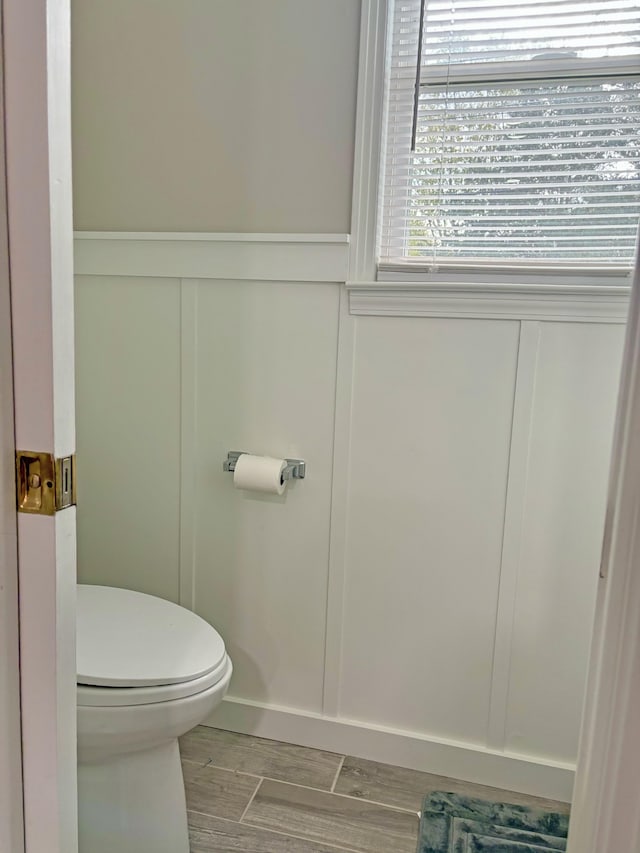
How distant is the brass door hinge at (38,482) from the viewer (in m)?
0.69

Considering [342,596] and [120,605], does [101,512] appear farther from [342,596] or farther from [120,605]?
[342,596]

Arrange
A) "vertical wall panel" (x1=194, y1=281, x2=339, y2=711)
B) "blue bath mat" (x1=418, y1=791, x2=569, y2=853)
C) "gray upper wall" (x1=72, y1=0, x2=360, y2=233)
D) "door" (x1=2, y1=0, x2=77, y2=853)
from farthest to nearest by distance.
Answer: "vertical wall panel" (x1=194, y1=281, x2=339, y2=711)
"gray upper wall" (x1=72, y1=0, x2=360, y2=233)
"blue bath mat" (x1=418, y1=791, x2=569, y2=853)
"door" (x1=2, y1=0, x2=77, y2=853)

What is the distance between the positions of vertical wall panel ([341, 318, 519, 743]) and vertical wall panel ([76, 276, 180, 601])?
543 mm

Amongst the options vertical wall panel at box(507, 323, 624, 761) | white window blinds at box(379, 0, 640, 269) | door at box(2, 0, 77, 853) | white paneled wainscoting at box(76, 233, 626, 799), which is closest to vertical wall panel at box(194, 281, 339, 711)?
white paneled wainscoting at box(76, 233, 626, 799)

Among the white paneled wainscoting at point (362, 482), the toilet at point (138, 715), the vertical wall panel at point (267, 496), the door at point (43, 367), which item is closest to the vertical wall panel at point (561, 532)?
the white paneled wainscoting at point (362, 482)

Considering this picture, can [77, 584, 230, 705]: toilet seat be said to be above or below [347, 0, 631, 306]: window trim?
below

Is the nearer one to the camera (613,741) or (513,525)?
(613,741)

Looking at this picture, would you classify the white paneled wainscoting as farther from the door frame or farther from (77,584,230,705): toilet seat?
the door frame

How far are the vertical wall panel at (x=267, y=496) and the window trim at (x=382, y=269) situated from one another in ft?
0.43

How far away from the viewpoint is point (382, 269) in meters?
1.61

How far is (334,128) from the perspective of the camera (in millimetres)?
1563

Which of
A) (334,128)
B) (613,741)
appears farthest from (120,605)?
(334,128)

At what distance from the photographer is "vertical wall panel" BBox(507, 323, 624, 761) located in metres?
1.49

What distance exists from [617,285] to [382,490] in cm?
76
